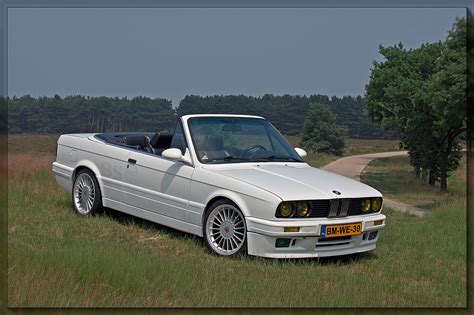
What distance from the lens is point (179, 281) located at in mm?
4910

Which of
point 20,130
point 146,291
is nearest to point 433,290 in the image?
point 146,291

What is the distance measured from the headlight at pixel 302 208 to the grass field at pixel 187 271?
0.56m

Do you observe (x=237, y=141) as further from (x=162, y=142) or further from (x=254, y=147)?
(x=162, y=142)

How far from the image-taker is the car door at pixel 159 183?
279 inches

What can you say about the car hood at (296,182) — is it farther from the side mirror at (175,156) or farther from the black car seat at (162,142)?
the black car seat at (162,142)

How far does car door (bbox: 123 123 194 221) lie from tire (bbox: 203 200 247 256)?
0.50 meters

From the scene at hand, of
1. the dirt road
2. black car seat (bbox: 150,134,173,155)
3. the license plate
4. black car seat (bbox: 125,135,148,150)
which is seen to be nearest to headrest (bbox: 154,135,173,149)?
black car seat (bbox: 150,134,173,155)

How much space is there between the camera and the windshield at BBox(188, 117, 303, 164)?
7.33 metres

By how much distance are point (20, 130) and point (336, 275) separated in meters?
13.8

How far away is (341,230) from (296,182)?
29.9 inches

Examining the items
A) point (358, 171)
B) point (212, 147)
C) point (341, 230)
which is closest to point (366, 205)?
point (341, 230)

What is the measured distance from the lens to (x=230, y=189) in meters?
6.48

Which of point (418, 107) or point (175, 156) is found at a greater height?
point (418, 107)

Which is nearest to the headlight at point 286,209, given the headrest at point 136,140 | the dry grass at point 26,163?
the headrest at point 136,140
